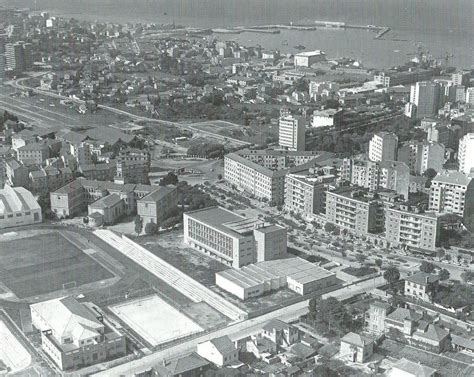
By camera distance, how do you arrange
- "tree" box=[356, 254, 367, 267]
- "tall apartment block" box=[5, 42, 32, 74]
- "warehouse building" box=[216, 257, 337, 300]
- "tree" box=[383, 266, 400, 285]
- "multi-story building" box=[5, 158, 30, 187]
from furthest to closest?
"tall apartment block" box=[5, 42, 32, 74]
"multi-story building" box=[5, 158, 30, 187]
"tree" box=[356, 254, 367, 267]
"tree" box=[383, 266, 400, 285]
"warehouse building" box=[216, 257, 337, 300]

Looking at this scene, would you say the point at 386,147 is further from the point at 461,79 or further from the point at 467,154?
the point at 461,79

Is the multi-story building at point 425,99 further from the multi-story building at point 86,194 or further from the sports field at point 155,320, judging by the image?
the sports field at point 155,320

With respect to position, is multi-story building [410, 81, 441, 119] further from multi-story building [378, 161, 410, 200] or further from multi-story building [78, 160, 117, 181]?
multi-story building [78, 160, 117, 181]

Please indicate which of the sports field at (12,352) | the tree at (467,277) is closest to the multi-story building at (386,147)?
the tree at (467,277)

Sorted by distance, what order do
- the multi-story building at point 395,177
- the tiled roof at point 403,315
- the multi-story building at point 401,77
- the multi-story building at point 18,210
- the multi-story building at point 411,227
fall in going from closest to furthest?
the tiled roof at point 403,315 → the multi-story building at point 411,227 → the multi-story building at point 18,210 → the multi-story building at point 395,177 → the multi-story building at point 401,77

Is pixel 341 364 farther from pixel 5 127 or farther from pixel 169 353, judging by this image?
pixel 5 127

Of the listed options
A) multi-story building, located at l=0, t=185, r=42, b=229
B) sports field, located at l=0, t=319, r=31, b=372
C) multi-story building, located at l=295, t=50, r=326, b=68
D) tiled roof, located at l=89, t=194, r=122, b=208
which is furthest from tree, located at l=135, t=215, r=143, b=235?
multi-story building, located at l=295, t=50, r=326, b=68
